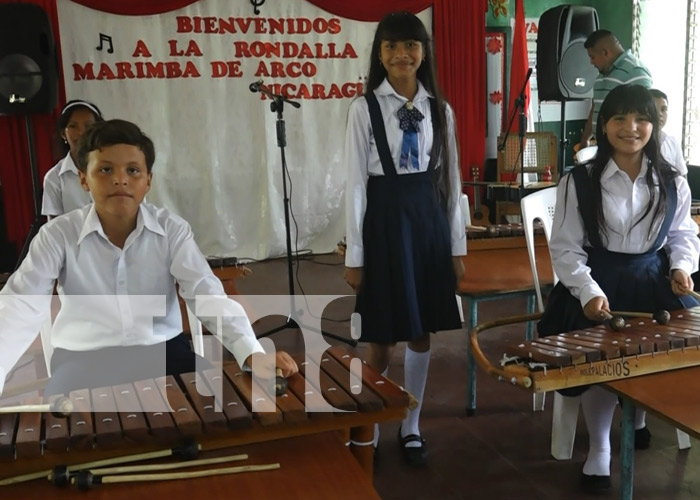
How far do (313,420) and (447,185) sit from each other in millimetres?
1323

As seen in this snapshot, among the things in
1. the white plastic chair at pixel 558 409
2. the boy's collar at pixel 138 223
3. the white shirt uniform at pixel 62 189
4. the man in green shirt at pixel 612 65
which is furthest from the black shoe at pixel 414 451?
the man in green shirt at pixel 612 65

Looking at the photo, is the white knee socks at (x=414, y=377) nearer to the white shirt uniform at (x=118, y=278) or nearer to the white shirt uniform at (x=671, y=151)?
the white shirt uniform at (x=118, y=278)

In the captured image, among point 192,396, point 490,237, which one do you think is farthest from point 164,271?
point 490,237

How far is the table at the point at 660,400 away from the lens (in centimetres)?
133

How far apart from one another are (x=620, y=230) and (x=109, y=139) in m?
1.60

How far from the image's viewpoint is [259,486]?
1.16 metres

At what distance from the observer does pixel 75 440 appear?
1185 mm

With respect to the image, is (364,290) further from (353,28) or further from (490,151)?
(490,151)

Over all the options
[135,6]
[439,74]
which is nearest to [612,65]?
[439,74]

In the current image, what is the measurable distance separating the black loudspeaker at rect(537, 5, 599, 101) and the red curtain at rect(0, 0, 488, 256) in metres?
1.11

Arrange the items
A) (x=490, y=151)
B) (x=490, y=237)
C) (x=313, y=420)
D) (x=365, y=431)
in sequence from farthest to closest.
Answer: (x=490, y=151) → (x=490, y=237) → (x=365, y=431) → (x=313, y=420)

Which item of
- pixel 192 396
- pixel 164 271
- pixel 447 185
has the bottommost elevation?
pixel 192 396

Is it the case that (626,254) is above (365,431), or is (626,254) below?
above

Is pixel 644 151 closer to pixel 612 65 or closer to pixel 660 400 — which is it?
pixel 660 400
